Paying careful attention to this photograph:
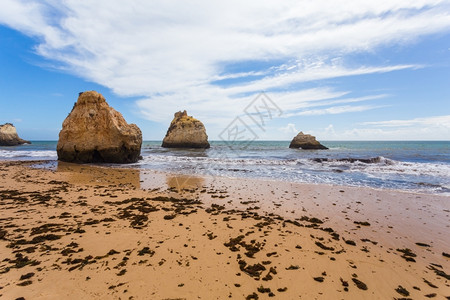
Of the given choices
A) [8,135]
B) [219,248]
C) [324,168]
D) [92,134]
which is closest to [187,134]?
[92,134]

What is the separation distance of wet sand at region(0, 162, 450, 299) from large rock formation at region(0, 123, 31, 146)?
62864mm

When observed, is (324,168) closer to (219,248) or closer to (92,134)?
(219,248)

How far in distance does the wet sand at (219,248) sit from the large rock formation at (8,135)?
62.9m

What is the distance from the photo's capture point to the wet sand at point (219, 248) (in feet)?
10.0

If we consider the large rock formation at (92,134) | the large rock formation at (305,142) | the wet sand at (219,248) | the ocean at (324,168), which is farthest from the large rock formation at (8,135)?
the large rock formation at (305,142)

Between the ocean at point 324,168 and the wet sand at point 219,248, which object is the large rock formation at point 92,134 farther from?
the wet sand at point 219,248

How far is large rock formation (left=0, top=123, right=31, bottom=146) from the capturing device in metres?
51.7

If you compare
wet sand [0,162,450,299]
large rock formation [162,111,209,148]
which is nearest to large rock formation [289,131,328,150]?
large rock formation [162,111,209,148]

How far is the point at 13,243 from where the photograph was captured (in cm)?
402

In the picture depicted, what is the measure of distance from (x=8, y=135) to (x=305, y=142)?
69250 millimetres

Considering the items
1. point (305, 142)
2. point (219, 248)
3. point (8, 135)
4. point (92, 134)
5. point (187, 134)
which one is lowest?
A: point (219, 248)

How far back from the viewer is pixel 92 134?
1831 centimetres

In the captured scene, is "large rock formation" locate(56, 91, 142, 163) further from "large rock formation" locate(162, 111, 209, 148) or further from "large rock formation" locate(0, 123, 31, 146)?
"large rock formation" locate(0, 123, 31, 146)

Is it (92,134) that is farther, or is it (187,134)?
(187,134)
